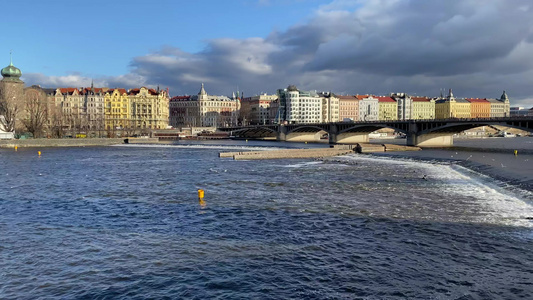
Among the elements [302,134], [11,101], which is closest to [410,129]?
[302,134]

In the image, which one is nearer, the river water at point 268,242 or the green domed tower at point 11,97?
the river water at point 268,242

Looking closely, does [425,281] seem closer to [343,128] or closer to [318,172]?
[318,172]

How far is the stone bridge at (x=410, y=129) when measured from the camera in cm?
8594

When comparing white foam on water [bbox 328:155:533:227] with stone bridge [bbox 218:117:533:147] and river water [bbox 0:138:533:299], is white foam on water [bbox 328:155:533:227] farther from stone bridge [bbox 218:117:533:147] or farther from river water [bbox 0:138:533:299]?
stone bridge [bbox 218:117:533:147]

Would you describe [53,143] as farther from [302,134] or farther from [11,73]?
[302,134]

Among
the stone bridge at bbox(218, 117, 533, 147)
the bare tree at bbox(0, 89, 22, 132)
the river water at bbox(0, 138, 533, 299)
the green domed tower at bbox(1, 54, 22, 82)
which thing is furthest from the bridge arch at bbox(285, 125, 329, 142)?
the river water at bbox(0, 138, 533, 299)

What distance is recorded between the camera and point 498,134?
19650 centimetres

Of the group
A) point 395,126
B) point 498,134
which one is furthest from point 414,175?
point 498,134

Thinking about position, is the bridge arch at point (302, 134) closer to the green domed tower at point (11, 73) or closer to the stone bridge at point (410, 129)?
the stone bridge at point (410, 129)

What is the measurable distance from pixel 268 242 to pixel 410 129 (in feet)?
296

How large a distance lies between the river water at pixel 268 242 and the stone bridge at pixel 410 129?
5205 cm

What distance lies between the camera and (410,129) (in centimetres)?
10394

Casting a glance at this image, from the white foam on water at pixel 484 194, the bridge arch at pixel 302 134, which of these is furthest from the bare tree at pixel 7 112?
the white foam on water at pixel 484 194

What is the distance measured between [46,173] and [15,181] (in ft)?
26.0
